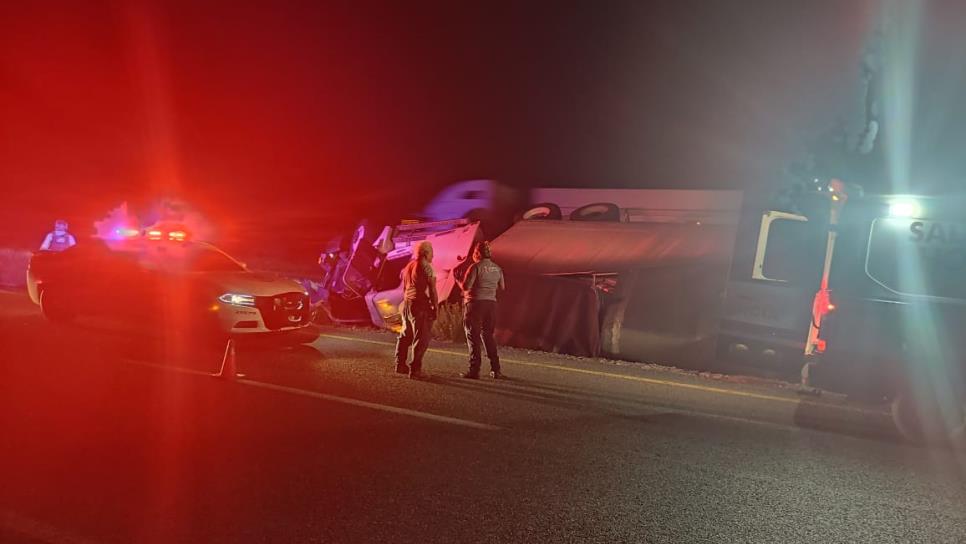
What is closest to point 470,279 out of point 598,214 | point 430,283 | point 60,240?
point 430,283

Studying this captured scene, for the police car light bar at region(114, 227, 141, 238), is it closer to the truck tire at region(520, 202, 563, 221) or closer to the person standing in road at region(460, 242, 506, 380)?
the person standing in road at region(460, 242, 506, 380)

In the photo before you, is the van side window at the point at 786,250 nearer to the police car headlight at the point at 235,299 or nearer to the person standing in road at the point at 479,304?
the person standing in road at the point at 479,304

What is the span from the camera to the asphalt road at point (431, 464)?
13.6 ft

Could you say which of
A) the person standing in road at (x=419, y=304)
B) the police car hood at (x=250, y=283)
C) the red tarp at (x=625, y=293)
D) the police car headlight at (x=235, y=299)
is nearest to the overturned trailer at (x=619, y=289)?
the red tarp at (x=625, y=293)

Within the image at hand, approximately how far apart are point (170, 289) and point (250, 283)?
1118 mm

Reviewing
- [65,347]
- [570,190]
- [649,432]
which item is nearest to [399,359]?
[649,432]

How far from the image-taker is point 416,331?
28.1 feet

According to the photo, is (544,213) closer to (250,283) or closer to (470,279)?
(470,279)

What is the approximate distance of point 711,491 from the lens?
16.0 feet

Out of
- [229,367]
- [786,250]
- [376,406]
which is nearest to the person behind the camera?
[376,406]

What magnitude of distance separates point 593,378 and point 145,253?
676 centimetres

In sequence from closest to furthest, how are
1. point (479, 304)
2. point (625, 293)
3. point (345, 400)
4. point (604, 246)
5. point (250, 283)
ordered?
point (345, 400), point (479, 304), point (250, 283), point (625, 293), point (604, 246)

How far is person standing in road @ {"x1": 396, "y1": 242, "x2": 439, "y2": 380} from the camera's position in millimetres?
8539

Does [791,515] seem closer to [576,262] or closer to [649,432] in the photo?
[649,432]
